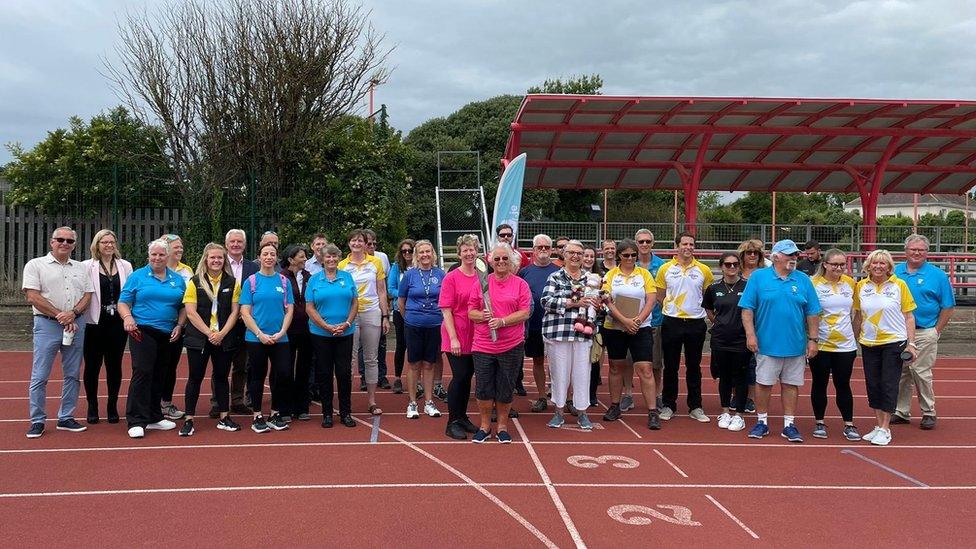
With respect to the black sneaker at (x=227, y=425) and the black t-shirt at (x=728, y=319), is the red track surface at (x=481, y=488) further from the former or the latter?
the black t-shirt at (x=728, y=319)

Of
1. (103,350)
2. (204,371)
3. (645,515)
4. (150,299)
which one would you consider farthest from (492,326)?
(103,350)

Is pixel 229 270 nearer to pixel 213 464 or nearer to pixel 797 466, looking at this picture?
pixel 213 464

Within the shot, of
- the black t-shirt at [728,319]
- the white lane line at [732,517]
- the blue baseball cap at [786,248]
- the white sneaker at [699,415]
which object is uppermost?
the blue baseball cap at [786,248]

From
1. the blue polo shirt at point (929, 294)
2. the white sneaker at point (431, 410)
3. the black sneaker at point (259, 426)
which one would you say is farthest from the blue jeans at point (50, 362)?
the blue polo shirt at point (929, 294)

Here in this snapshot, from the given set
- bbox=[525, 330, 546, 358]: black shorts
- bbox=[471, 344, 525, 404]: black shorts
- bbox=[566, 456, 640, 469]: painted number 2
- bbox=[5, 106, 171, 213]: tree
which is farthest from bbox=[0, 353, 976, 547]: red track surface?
bbox=[5, 106, 171, 213]: tree

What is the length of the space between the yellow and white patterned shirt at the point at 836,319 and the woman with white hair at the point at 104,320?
6.52 m

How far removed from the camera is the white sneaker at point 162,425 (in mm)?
6750

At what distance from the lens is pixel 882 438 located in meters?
6.54

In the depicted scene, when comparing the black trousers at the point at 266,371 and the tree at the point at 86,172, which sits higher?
the tree at the point at 86,172

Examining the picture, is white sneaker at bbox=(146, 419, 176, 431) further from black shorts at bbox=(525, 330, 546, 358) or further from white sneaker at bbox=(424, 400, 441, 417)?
black shorts at bbox=(525, 330, 546, 358)

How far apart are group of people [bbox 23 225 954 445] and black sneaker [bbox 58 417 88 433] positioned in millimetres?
13

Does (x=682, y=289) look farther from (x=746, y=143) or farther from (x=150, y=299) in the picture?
(x=746, y=143)

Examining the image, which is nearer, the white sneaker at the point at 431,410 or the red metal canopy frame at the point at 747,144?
the white sneaker at the point at 431,410

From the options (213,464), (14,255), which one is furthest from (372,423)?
(14,255)
